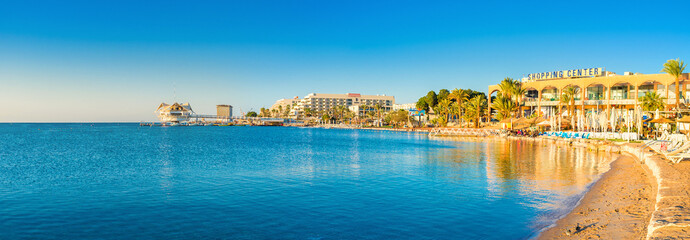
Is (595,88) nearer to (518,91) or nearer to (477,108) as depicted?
(518,91)

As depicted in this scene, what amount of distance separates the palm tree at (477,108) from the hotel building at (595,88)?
4.33 meters

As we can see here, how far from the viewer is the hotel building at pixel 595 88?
69938mm

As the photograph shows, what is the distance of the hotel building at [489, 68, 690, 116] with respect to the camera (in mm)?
69938

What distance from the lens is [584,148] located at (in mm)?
41875

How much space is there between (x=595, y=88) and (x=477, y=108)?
24482 millimetres

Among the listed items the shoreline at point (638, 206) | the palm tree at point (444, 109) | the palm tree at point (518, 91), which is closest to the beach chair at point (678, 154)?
the shoreline at point (638, 206)

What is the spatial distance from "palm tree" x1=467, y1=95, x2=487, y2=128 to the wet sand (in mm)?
79058

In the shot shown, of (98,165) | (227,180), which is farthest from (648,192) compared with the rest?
(98,165)

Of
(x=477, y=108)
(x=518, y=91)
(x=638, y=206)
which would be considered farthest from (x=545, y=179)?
(x=477, y=108)

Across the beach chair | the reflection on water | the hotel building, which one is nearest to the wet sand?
the reflection on water

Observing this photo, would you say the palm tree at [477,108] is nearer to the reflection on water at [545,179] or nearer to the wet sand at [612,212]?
the reflection on water at [545,179]

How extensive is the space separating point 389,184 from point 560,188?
7873 mm

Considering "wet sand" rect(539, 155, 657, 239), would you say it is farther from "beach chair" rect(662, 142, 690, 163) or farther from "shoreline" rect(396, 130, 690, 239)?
"beach chair" rect(662, 142, 690, 163)

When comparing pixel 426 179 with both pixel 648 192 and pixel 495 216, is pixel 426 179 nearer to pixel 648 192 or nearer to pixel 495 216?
pixel 495 216
